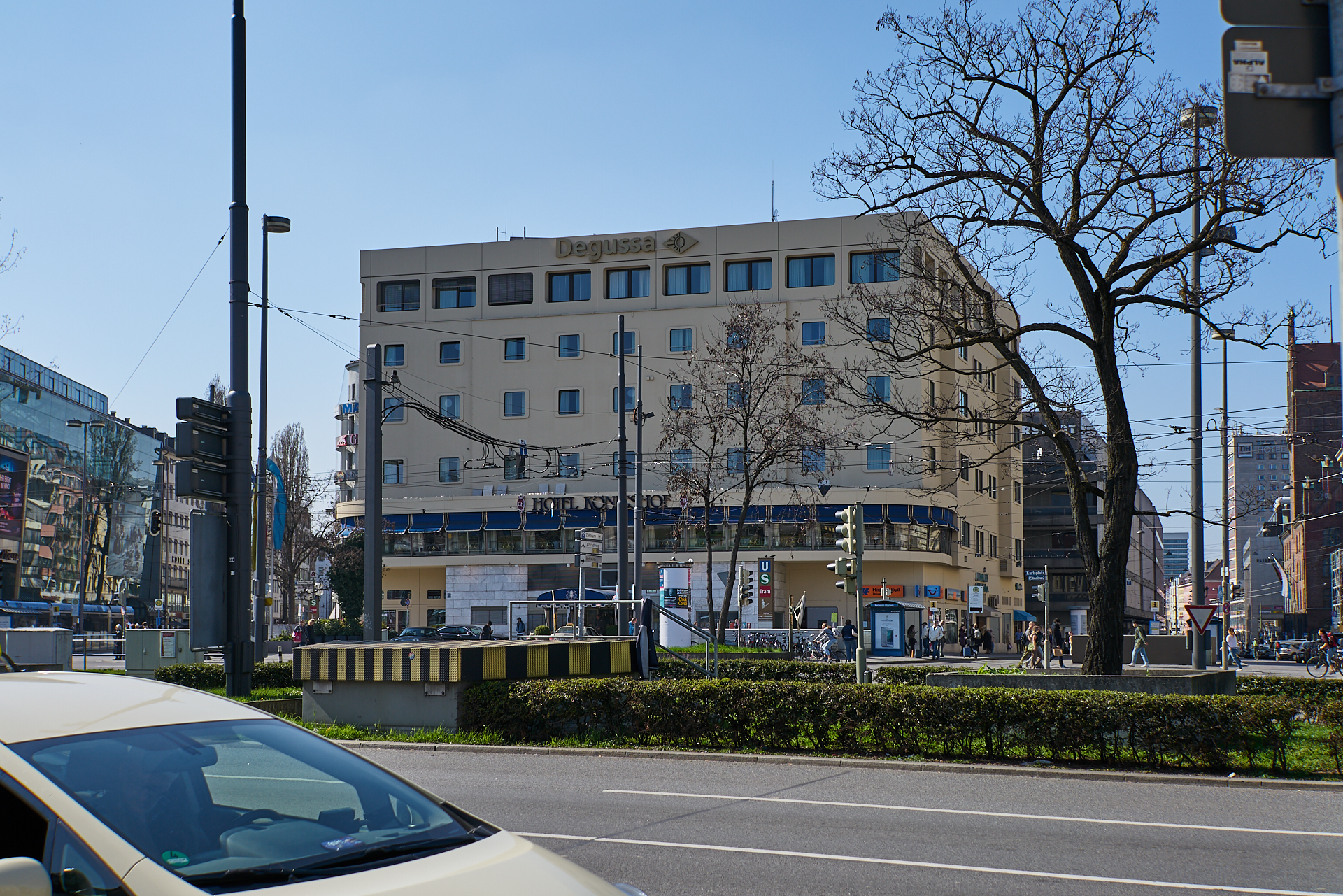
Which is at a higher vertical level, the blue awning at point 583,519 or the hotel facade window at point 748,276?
the hotel facade window at point 748,276

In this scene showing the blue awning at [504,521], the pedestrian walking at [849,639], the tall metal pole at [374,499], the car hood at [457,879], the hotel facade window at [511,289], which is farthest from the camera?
the hotel facade window at [511,289]

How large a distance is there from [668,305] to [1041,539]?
4796cm

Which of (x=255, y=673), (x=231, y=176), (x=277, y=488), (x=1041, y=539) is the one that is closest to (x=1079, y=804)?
(x=231, y=176)

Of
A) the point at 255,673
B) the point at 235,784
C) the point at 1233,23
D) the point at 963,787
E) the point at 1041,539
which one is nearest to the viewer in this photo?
the point at 235,784

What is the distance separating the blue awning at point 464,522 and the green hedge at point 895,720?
Answer: 4908 cm

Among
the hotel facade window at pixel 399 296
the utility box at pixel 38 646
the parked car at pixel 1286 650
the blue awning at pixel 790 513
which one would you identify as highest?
the hotel facade window at pixel 399 296

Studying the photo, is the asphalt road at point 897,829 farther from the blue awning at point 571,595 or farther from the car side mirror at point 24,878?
the blue awning at point 571,595

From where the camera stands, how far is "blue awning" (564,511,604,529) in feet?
207

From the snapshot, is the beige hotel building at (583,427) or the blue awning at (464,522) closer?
the beige hotel building at (583,427)

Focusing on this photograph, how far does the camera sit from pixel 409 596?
68.6 m

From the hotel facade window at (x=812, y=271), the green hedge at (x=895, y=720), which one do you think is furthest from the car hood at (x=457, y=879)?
the hotel facade window at (x=812, y=271)

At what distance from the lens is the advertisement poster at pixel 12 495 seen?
88.0 metres

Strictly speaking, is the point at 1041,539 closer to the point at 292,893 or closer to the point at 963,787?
the point at 963,787

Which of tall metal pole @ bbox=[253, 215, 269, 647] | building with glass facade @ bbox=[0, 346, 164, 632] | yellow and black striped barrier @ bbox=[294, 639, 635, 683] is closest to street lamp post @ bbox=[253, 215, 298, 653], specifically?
tall metal pole @ bbox=[253, 215, 269, 647]
